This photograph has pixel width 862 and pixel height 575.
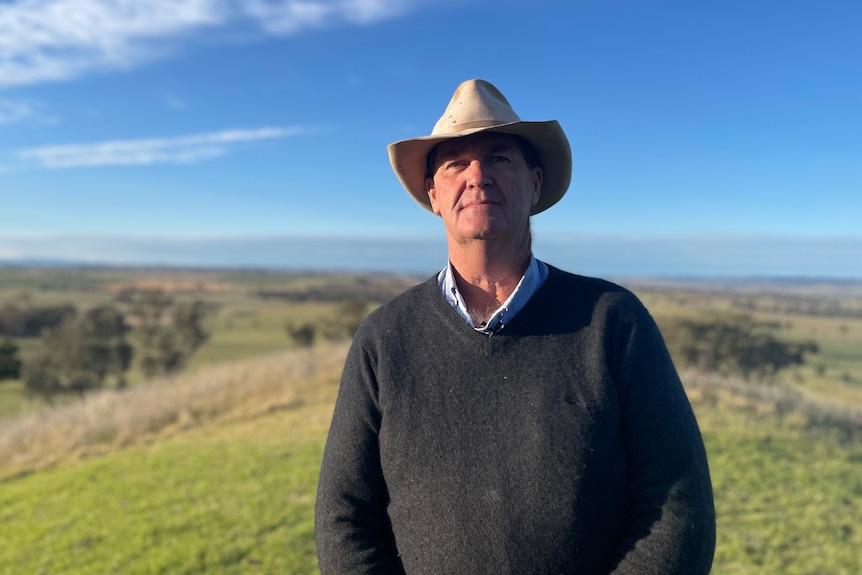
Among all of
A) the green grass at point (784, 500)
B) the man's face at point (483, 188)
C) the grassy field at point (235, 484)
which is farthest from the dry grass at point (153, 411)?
the man's face at point (483, 188)

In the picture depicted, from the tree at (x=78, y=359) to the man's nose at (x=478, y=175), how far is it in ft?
121

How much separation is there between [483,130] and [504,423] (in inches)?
39.5

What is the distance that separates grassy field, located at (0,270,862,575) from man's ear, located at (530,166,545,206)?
355cm

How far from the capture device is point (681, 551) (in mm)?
1812

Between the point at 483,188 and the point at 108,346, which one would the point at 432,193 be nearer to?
the point at 483,188

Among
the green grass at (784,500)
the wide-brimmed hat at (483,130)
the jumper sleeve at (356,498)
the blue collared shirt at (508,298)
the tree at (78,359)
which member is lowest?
the tree at (78,359)

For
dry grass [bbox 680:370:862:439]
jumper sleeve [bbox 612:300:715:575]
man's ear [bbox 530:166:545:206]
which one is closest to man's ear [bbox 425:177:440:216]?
man's ear [bbox 530:166:545:206]

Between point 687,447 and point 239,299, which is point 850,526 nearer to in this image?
point 687,447

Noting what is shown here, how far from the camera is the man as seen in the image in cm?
184

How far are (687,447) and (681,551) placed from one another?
31cm

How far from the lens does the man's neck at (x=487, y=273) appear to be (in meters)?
2.16

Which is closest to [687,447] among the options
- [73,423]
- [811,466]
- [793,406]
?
[811,466]

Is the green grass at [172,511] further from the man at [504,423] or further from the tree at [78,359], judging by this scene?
the tree at [78,359]

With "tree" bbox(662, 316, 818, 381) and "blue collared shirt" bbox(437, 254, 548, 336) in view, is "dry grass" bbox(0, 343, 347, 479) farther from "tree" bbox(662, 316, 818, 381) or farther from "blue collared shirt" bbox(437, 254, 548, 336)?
"tree" bbox(662, 316, 818, 381)
